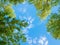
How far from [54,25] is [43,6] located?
8.56ft

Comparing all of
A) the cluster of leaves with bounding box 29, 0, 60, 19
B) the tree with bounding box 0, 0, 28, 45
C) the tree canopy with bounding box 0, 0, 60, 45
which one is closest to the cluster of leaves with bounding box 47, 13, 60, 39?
the tree canopy with bounding box 0, 0, 60, 45

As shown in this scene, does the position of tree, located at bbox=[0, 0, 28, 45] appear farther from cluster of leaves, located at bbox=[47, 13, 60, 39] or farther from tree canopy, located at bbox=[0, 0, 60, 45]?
cluster of leaves, located at bbox=[47, 13, 60, 39]

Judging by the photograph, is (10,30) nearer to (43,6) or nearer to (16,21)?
(16,21)

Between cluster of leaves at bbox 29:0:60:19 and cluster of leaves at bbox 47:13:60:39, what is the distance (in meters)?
1.49

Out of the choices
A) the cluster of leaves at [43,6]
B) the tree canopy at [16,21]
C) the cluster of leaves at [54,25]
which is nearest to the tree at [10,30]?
the tree canopy at [16,21]

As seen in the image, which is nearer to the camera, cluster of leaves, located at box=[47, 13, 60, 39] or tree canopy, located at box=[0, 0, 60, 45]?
tree canopy, located at box=[0, 0, 60, 45]

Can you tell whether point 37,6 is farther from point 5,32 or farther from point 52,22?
point 5,32

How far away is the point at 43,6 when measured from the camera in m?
12.6

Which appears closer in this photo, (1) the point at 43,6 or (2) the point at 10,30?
(2) the point at 10,30

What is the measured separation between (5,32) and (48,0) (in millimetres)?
5638

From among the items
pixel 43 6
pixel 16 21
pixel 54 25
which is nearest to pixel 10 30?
pixel 16 21

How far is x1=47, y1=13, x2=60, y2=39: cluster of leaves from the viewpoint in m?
10.1

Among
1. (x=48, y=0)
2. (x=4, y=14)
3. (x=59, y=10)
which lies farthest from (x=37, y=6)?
(x=4, y=14)

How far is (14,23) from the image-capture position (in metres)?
7.93
